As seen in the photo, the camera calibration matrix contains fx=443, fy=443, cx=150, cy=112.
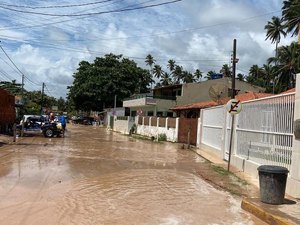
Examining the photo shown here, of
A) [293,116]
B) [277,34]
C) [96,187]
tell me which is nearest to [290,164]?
[293,116]

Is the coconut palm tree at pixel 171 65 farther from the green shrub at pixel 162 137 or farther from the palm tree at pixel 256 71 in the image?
the green shrub at pixel 162 137

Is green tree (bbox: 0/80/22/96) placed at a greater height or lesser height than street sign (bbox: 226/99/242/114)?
greater

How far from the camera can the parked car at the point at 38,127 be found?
1296 inches

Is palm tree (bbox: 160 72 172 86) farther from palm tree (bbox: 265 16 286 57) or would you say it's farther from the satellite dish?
the satellite dish

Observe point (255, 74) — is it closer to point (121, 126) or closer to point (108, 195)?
point (121, 126)

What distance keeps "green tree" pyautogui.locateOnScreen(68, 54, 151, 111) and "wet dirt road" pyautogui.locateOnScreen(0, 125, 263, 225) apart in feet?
190

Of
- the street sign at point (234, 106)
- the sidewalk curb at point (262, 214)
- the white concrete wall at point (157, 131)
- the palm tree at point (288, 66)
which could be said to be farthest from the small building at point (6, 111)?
the palm tree at point (288, 66)

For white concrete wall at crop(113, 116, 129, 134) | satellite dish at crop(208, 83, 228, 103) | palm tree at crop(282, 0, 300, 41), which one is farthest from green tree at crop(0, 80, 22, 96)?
satellite dish at crop(208, 83, 228, 103)

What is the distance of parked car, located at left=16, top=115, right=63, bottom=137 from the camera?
32.9 m

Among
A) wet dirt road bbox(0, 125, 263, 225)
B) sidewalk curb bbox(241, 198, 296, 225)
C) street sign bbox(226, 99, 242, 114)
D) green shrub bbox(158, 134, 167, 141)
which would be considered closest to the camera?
sidewalk curb bbox(241, 198, 296, 225)

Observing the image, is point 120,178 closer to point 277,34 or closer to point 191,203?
point 191,203

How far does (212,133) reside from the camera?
78.9 ft

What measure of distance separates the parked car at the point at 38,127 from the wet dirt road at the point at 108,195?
15672 millimetres

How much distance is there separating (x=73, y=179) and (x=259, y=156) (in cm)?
580
